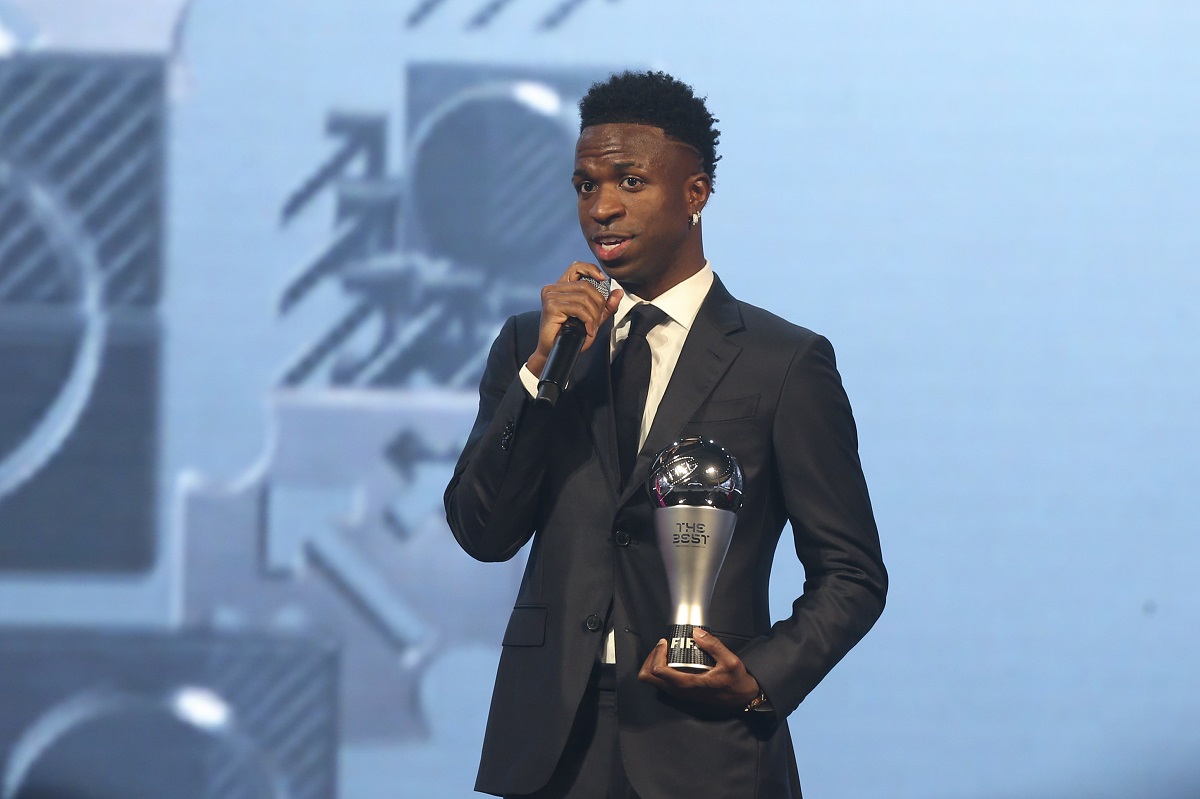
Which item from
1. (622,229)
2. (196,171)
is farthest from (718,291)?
(196,171)

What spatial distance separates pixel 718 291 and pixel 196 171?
2199mm

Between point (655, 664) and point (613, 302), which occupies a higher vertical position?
point (613, 302)

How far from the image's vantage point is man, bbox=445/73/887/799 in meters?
1.51

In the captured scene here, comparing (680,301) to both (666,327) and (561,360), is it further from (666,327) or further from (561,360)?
(561,360)

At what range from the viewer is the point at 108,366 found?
356 cm

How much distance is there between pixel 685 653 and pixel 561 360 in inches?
13.2

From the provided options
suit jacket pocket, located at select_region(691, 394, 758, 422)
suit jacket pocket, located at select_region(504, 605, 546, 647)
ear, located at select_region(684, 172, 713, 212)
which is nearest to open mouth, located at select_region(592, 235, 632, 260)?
ear, located at select_region(684, 172, 713, 212)

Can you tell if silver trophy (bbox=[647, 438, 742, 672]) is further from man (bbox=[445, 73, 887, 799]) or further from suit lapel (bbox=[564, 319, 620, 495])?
suit lapel (bbox=[564, 319, 620, 495])

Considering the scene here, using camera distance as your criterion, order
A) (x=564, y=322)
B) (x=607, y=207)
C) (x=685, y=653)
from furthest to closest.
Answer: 1. (x=607, y=207)
2. (x=564, y=322)
3. (x=685, y=653)

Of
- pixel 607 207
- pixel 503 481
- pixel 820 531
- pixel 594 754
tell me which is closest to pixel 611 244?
pixel 607 207

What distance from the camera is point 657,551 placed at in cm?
155

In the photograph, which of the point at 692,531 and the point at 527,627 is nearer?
the point at 692,531

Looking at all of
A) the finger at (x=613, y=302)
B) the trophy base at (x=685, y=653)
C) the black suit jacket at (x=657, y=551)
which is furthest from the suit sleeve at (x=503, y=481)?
the trophy base at (x=685, y=653)

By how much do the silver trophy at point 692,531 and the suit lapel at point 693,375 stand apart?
0.34 feet
